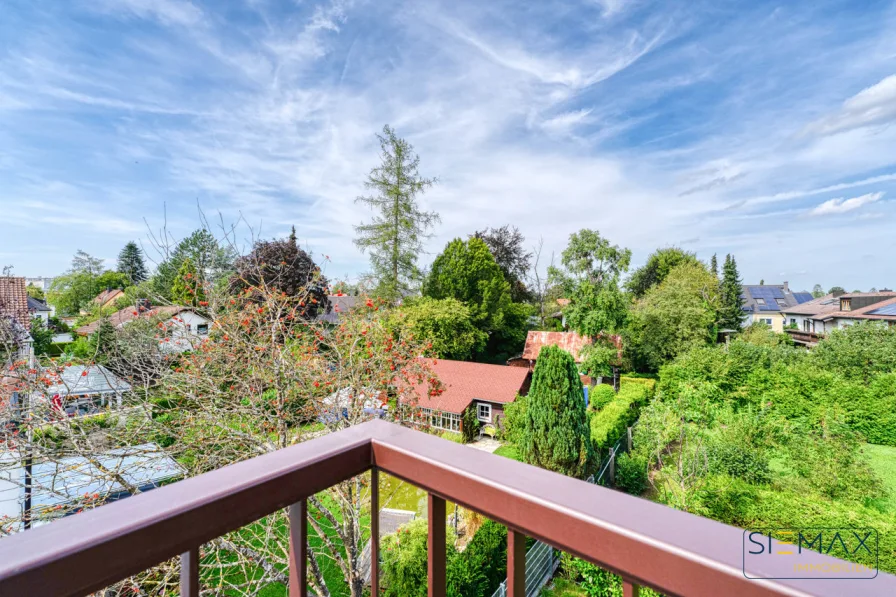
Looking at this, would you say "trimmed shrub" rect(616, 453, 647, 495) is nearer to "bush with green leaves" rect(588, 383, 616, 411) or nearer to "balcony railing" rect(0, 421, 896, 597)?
"bush with green leaves" rect(588, 383, 616, 411)

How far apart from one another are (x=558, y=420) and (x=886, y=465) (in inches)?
320

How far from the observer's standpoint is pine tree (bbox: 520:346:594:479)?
7766mm

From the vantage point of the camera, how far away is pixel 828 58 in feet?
25.9

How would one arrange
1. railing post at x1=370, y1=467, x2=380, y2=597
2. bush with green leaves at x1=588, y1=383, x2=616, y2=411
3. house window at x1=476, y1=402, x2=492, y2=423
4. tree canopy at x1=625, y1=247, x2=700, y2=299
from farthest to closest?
tree canopy at x1=625, y1=247, x2=700, y2=299, house window at x1=476, y1=402, x2=492, y2=423, bush with green leaves at x1=588, y1=383, x2=616, y2=411, railing post at x1=370, y1=467, x2=380, y2=597

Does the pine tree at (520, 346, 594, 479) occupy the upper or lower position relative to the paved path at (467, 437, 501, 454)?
upper

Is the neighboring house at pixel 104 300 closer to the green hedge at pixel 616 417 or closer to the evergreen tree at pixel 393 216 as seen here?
the evergreen tree at pixel 393 216

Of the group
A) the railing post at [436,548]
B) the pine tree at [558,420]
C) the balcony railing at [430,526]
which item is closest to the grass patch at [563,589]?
the pine tree at [558,420]

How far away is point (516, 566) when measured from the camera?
0.70m

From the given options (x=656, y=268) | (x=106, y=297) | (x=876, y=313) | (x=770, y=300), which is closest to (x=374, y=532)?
(x=106, y=297)

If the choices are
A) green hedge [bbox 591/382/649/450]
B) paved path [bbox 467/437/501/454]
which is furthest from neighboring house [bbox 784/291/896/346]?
paved path [bbox 467/437/501/454]

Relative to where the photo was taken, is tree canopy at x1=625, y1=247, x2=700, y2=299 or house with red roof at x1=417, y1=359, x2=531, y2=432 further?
tree canopy at x1=625, y1=247, x2=700, y2=299

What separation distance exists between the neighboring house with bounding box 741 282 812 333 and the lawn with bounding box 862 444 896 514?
2722 cm

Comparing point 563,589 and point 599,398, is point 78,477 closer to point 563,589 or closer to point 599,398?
point 563,589

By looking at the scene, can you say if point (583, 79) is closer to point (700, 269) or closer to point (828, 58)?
point (828, 58)
